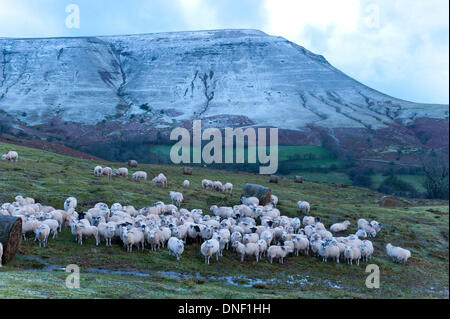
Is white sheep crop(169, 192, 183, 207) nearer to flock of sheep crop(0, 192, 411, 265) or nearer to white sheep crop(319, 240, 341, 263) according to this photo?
flock of sheep crop(0, 192, 411, 265)

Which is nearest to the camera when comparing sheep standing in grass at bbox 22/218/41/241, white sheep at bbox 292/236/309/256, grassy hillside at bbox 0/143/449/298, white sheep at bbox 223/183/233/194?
grassy hillside at bbox 0/143/449/298

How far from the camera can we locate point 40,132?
349 feet

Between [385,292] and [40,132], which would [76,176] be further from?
[40,132]

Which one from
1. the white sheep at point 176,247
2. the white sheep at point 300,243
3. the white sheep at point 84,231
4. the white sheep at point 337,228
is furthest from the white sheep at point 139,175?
the white sheep at point 300,243

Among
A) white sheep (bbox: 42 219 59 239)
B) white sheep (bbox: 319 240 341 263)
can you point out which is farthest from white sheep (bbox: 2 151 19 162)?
white sheep (bbox: 319 240 341 263)

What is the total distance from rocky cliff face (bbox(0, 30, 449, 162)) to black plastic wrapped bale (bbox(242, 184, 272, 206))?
260 feet

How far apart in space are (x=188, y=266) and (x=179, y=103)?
6031 inches

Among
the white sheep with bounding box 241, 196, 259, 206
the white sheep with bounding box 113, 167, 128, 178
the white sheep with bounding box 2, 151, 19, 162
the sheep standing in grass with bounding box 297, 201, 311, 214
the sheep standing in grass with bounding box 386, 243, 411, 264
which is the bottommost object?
the sheep standing in grass with bounding box 386, 243, 411, 264

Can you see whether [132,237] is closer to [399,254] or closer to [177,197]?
[177,197]

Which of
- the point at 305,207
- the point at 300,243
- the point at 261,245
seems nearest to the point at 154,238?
the point at 261,245

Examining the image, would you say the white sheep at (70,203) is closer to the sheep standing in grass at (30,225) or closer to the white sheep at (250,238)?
the sheep standing in grass at (30,225)

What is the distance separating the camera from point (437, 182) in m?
73.3

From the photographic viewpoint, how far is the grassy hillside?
14883 millimetres
